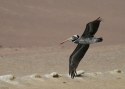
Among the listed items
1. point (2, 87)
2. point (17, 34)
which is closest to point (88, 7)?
point (17, 34)

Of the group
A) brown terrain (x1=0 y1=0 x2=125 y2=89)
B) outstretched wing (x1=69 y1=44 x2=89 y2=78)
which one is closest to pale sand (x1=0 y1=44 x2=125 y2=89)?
brown terrain (x1=0 y1=0 x2=125 y2=89)

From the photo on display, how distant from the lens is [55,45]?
2670 centimetres

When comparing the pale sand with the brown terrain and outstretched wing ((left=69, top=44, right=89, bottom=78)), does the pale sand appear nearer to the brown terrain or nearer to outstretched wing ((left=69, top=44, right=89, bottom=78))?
the brown terrain

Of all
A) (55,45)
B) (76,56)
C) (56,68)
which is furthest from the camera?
(55,45)

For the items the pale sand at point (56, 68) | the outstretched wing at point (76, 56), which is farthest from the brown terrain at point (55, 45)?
the outstretched wing at point (76, 56)

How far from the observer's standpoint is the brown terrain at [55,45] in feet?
44.7

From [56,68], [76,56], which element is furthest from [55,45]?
[76,56]

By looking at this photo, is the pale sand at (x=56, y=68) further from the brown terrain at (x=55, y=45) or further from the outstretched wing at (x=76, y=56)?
the outstretched wing at (x=76, y=56)

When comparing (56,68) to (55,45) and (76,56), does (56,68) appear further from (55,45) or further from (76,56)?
(55,45)

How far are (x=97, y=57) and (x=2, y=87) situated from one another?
1010cm

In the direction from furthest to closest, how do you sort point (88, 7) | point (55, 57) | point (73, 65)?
point (88, 7)
point (55, 57)
point (73, 65)

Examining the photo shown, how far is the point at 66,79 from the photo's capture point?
13.8m

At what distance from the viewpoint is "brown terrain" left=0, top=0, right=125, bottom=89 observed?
1361cm

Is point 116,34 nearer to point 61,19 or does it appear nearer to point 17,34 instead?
point 61,19
